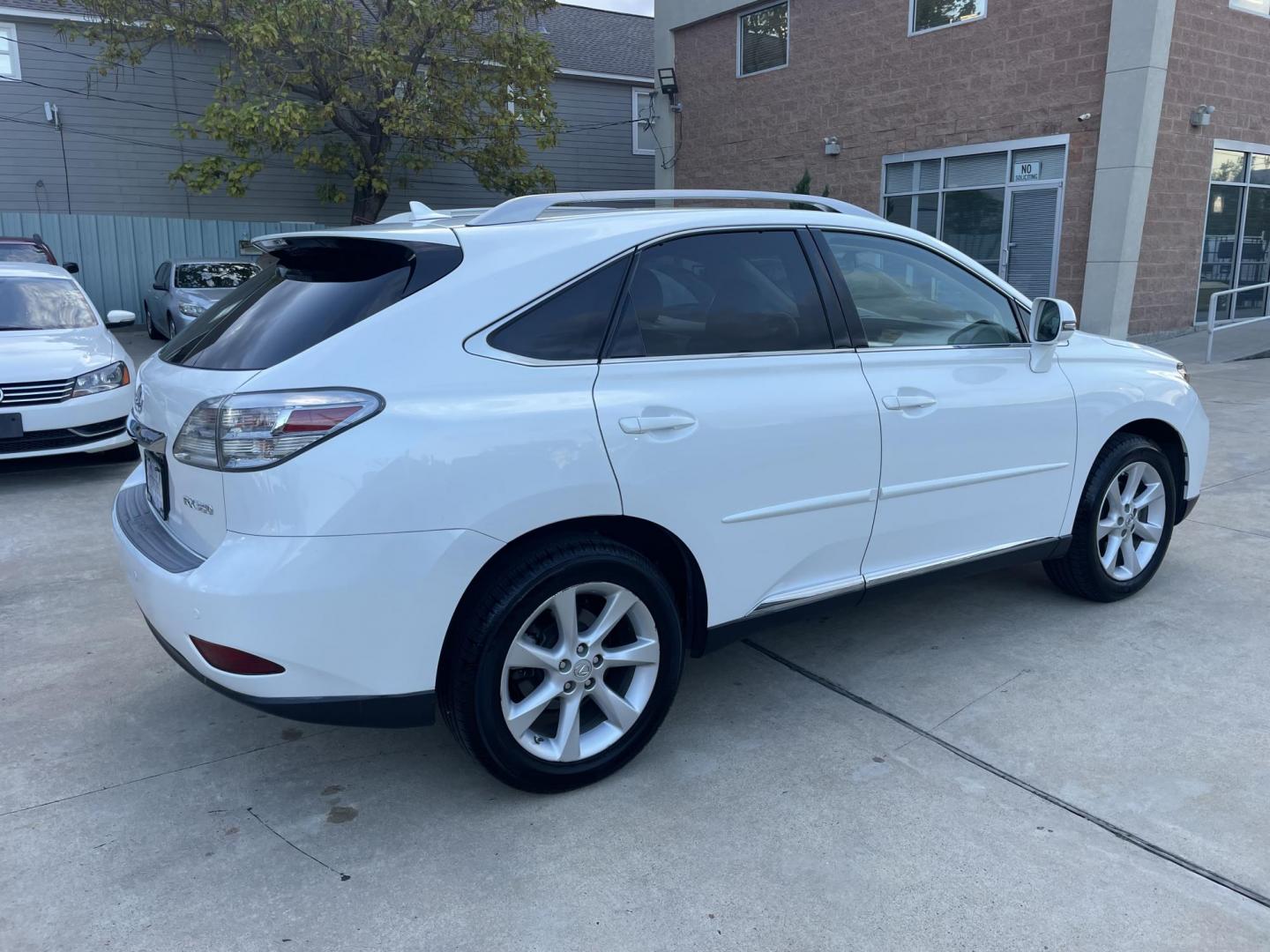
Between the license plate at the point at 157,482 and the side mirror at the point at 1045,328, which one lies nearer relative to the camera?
the license plate at the point at 157,482

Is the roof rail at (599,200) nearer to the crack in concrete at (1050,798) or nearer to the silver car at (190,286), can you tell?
the crack in concrete at (1050,798)

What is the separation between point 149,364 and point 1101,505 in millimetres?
3872

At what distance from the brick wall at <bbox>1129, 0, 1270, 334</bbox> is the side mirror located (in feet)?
35.6

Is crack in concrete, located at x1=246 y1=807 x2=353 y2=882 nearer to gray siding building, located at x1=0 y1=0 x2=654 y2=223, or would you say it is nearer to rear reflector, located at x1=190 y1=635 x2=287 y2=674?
rear reflector, located at x1=190 y1=635 x2=287 y2=674

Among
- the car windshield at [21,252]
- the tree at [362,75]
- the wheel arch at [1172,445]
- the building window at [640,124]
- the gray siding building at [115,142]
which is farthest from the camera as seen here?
the building window at [640,124]

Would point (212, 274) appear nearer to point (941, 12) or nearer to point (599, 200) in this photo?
point (941, 12)

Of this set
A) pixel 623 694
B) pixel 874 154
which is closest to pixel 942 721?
pixel 623 694

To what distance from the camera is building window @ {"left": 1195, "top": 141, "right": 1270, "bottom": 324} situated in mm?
14055

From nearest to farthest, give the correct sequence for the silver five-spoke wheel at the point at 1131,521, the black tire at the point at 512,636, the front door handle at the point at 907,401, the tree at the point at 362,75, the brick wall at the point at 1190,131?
the black tire at the point at 512,636 < the front door handle at the point at 907,401 < the silver five-spoke wheel at the point at 1131,521 < the brick wall at the point at 1190,131 < the tree at the point at 362,75

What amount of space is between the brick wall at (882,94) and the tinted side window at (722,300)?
462 inches

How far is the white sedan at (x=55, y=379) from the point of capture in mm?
6570

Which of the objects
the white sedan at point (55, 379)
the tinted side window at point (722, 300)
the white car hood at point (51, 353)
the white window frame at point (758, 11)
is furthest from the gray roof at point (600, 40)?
the tinted side window at point (722, 300)

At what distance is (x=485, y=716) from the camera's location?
274 centimetres

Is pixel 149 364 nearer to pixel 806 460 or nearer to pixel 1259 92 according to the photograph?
pixel 806 460
